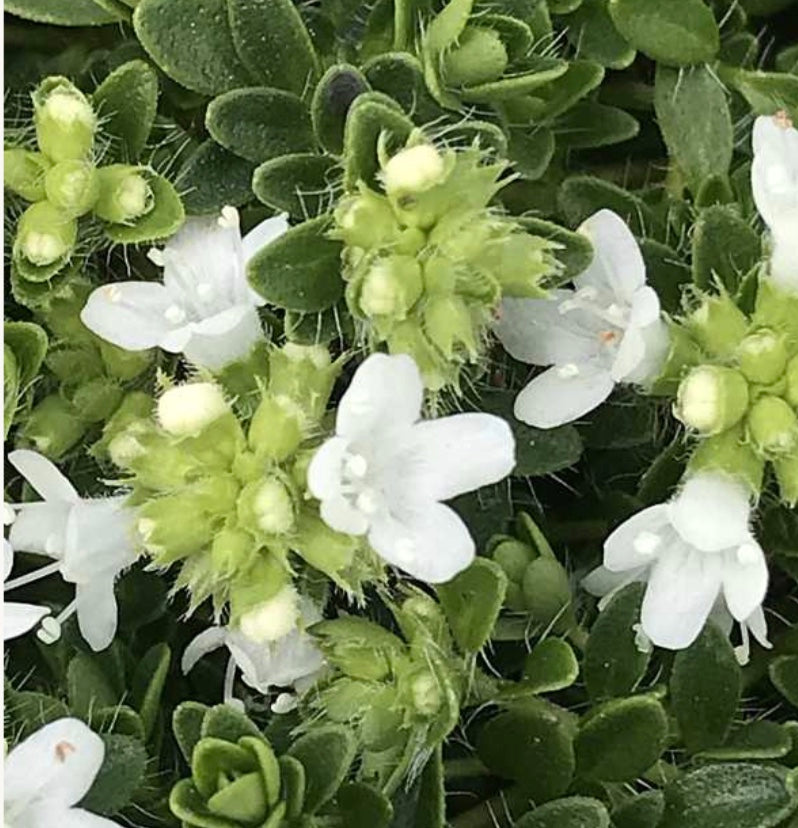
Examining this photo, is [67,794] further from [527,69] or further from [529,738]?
[527,69]

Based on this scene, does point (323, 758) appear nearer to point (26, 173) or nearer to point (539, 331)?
point (539, 331)

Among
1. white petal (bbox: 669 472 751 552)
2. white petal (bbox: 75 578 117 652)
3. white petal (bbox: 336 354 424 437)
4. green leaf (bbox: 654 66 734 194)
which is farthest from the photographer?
green leaf (bbox: 654 66 734 194)

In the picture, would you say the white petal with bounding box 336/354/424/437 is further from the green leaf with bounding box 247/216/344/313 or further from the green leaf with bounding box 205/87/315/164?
the green leaf with bounding box 205/87/315/164

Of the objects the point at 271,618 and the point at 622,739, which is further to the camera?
the point at 622,739

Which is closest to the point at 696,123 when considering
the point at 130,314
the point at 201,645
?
the point at 130,314

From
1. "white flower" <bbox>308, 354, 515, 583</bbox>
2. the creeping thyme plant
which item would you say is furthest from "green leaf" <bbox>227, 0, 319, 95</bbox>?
"white flower" <bbox>308, 354, 515, 583</bbox>

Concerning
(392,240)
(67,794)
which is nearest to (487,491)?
(392,240)
